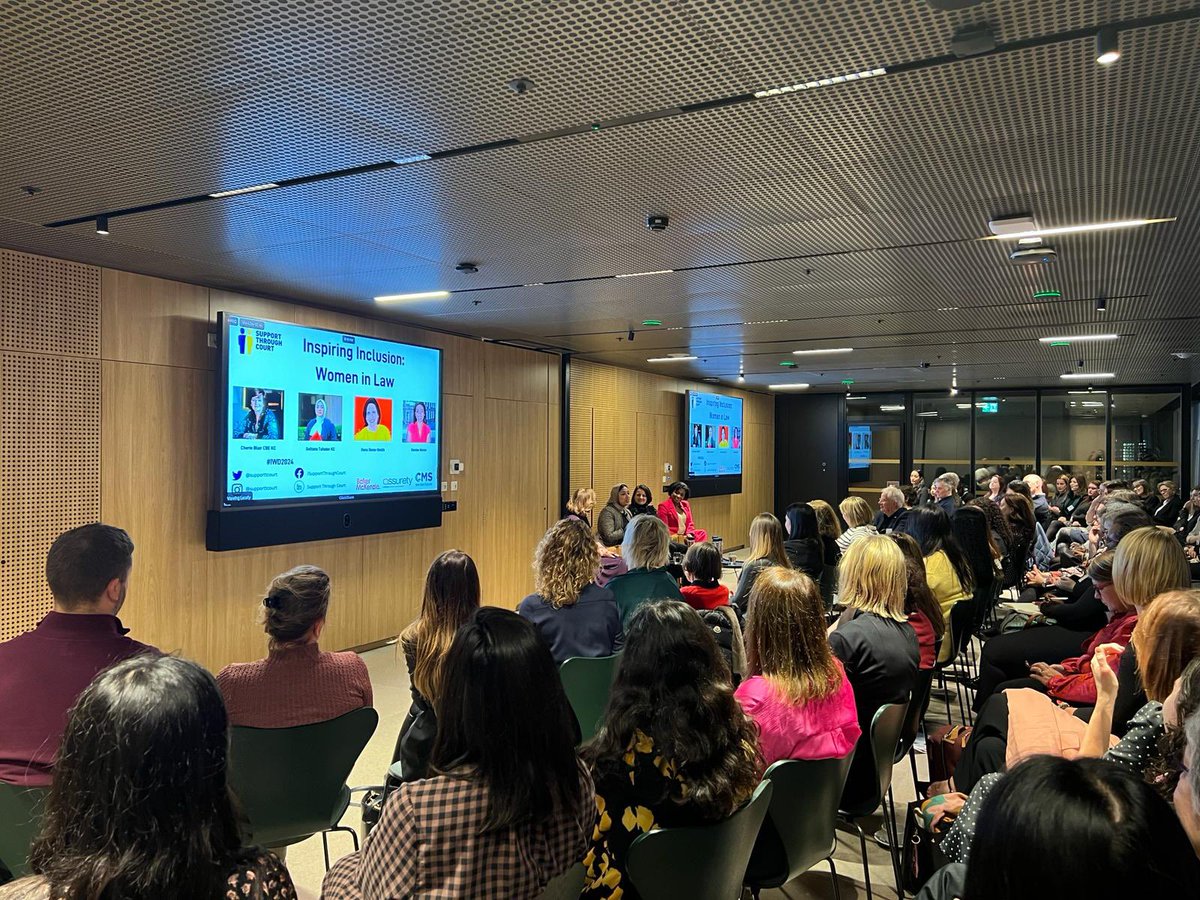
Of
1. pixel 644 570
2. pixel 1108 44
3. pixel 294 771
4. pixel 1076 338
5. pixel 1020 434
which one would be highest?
pixel 1076 338

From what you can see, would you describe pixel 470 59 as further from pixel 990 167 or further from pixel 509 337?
pixel 509 337

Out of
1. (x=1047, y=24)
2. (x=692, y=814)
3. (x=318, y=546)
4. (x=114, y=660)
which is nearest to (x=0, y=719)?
(x=114, y=660)

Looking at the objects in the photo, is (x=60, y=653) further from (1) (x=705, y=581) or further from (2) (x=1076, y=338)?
(2) (x=1076, y=338)

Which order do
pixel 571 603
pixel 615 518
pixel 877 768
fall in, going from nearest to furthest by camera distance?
pixel 877 768 < pixel 571 603 < pixel 615 518

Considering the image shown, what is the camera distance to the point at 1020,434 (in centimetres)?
1370

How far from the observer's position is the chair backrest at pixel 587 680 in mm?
3234

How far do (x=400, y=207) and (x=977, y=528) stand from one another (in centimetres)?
420

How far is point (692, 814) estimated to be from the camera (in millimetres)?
1827

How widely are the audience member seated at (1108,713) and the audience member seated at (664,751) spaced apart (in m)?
0.83

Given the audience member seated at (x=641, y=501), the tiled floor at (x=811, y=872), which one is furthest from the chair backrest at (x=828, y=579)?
the audience member seated at (x=641, y=501)

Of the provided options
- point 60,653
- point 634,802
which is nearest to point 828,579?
point 634,802

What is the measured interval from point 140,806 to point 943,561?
15.5 feet

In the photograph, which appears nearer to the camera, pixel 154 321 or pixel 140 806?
pixel 140 806

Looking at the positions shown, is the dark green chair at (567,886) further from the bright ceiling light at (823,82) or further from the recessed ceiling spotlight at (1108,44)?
the recessed ceiling spotlight at (1108,44)
